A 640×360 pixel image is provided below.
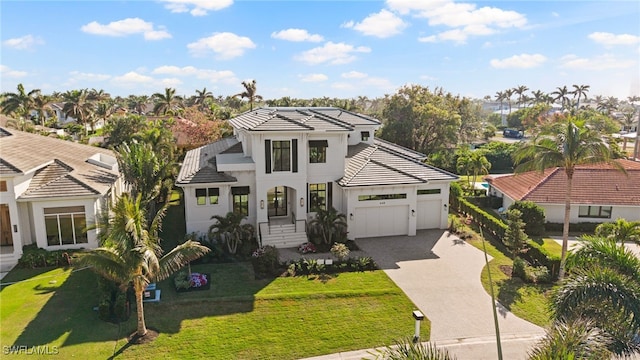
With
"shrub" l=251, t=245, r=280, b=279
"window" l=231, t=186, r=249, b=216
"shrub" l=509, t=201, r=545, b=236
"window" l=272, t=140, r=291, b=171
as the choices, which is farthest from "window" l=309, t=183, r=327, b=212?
"shrub" l=509, t=201, r=545, b=236

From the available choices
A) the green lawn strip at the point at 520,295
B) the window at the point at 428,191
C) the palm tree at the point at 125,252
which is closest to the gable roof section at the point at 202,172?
the palm tree at the point at 125,252

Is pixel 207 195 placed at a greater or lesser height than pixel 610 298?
greater

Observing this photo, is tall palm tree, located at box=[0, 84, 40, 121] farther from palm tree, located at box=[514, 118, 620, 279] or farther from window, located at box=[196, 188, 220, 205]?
palm tree, located at box=[514, 118, 620, 279]

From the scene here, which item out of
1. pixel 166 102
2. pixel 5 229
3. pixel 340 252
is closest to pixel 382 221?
pixel 340 252

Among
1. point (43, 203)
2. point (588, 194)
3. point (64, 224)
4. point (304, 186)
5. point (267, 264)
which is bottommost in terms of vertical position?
point (267, 264)

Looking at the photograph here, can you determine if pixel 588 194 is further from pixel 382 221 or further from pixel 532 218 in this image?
pixel 382 221

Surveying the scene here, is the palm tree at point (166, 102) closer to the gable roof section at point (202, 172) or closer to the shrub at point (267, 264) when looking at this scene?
the gable roof section at point (202, 172)
